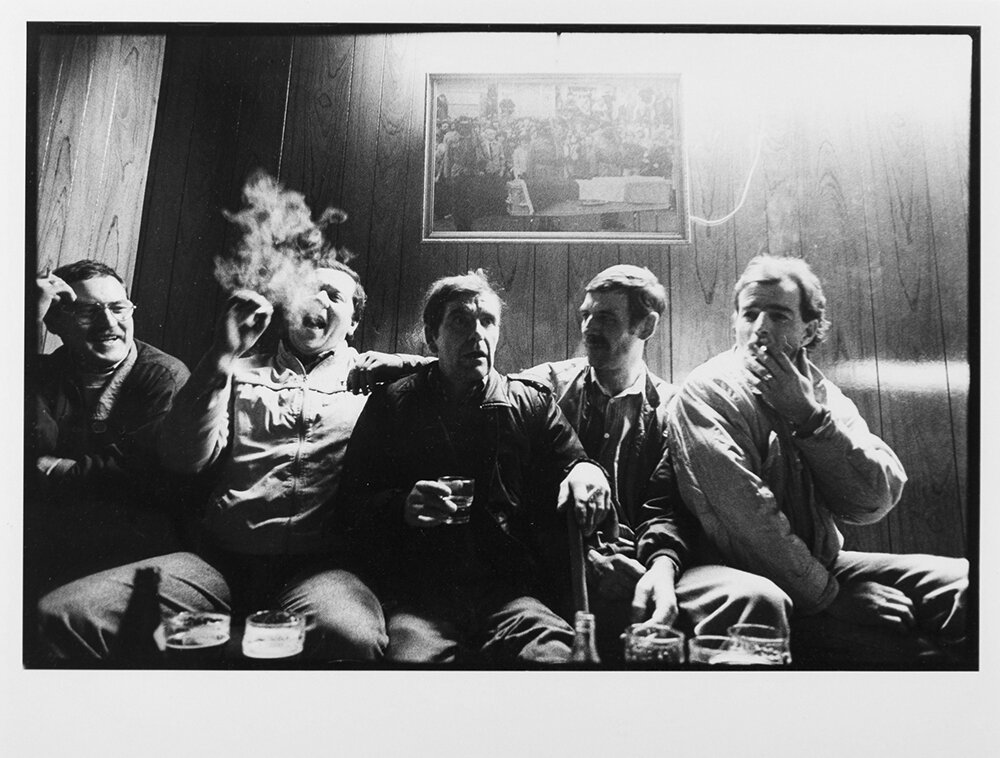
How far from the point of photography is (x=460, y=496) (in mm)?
2045

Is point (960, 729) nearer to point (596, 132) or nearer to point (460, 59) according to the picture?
point (596, 132)

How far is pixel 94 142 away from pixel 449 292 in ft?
3.08

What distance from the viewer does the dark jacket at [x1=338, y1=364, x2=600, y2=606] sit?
2.03 m

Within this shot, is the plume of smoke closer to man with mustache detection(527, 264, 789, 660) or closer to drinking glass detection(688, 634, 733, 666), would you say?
man with mustache detection(527, 264, 789, 660)

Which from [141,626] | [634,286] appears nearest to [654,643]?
[634,286]

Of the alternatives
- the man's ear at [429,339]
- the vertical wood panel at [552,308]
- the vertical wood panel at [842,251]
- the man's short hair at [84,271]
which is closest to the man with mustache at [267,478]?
the man's ear at [429,339]

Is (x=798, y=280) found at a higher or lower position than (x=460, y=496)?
higher

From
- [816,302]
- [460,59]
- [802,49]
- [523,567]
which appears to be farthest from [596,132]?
[523,567]


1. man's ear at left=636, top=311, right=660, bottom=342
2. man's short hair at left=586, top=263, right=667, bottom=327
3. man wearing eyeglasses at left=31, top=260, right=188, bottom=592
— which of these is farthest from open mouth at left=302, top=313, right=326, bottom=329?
man's ear at left=636, top=311, right=660, bottom=342

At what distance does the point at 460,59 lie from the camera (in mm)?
2113

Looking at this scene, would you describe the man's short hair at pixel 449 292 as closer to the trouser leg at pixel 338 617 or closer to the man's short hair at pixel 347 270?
the man's short hair at pixel 347 270

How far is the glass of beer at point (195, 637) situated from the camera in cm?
203

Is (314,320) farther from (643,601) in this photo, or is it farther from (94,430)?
(643,601)

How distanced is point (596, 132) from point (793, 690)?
4.59 feet
